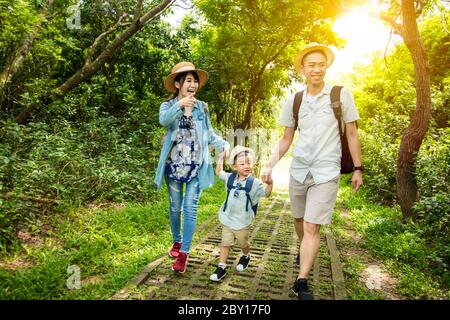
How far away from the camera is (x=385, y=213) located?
743 centimetres

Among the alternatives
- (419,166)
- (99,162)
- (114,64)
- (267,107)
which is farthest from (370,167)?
(267,107)

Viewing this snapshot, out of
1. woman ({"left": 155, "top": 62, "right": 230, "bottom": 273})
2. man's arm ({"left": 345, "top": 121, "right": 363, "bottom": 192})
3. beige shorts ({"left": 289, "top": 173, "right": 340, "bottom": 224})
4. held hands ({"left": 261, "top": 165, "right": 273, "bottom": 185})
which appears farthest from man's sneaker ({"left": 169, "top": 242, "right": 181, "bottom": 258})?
man's arm ({"left": 345, "top": 121, "right": 363, "bottom": 192})

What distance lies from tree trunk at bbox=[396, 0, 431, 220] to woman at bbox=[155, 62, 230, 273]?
4.24 meters

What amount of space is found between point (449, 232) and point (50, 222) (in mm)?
5453

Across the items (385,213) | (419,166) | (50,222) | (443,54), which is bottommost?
(385,213)

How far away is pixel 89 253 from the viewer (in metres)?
3.91

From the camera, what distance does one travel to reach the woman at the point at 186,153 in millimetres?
3643

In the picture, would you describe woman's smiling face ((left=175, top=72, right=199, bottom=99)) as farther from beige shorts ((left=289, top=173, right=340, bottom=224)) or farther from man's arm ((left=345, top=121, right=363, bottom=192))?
man's arm ((left=345, top=121, right=363, bottom=192))

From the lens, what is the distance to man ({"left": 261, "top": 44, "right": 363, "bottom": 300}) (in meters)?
3.13

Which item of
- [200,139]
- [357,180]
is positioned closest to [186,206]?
[200,139]
